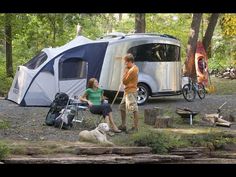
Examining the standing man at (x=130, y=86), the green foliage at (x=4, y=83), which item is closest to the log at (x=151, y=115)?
the standing man at (x=130, y=86)

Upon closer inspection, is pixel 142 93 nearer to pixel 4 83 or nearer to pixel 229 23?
pixel 4 83

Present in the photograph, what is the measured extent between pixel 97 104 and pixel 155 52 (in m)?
3.22

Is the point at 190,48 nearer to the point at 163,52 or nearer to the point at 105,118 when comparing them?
the point at 163,52

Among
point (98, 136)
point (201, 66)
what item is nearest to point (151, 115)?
point (98, 136)

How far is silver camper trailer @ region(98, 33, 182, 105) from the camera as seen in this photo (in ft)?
31.5

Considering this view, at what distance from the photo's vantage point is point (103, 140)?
6.15m

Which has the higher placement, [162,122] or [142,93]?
[142,93]

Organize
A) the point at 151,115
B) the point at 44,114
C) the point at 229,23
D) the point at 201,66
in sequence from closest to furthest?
1. the point at 151,115
2. the point at 44,114
3. the point at 201,66
4. the point at 229,23

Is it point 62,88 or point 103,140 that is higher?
point 62,88

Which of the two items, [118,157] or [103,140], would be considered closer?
[118,157]

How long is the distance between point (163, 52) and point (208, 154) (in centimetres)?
416

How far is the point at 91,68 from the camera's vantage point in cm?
960

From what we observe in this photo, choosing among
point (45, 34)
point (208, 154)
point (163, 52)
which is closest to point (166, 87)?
point (163, 52)

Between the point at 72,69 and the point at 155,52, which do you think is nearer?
the point at 72,69
